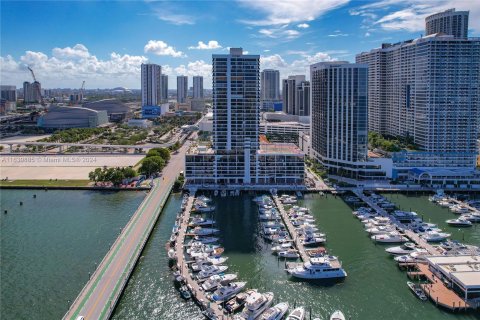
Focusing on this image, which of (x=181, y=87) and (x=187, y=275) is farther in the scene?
(x=181, y=87)

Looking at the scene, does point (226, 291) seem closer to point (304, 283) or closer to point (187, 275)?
point (187, 275)

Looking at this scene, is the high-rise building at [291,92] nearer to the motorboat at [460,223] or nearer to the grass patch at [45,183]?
the grass patch at [45,183]

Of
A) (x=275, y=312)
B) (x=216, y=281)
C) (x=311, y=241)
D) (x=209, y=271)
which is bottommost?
(x=275, y=312)

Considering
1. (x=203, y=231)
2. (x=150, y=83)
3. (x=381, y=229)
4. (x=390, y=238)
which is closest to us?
(x=390, y=238)

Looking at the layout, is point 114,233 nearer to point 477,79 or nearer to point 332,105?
point 332,105

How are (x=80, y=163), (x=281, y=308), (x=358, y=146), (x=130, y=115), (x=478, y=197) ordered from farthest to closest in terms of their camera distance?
(x=130, y=115) → (x=80, y=163) → (x=358, y=146) → (x=478, y=197) → (x=281, y=308)

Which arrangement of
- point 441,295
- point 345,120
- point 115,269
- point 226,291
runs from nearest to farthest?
point 441,295 < point 226,291 < point 115,269 < point 345,120

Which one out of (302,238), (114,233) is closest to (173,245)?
(114,233)

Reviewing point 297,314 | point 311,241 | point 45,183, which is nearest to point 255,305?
point 297,314
